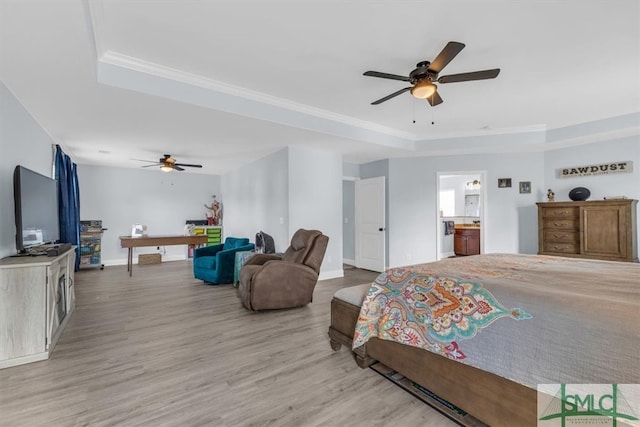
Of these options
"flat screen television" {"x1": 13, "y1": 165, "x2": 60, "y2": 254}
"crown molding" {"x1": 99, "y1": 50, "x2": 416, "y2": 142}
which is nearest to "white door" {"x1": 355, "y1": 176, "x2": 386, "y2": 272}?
"crown molding" {"x1": 99, "y1": 50, "x2": 416, "y2": 142}

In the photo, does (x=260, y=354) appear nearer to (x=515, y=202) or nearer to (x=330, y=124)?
(x=330, y=124)

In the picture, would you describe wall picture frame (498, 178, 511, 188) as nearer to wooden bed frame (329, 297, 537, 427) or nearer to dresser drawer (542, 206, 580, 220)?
dresser drawer (542, 206, 580, 220)

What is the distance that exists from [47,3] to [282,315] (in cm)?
332

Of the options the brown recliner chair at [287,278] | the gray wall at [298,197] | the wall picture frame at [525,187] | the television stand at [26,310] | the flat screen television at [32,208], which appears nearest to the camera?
the television stand at [26,310]

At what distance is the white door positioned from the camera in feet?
19.8

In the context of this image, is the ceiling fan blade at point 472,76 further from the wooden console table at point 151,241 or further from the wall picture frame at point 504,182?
the wooden console table at point 151,241

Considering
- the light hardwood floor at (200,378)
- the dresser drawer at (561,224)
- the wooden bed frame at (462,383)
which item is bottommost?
the light hardwood floor at (200,378)

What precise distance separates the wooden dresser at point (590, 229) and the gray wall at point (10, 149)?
23.1 ft

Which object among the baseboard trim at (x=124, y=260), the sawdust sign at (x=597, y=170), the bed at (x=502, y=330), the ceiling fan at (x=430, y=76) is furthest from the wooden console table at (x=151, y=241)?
the sawdust sign at (x=597, y=170)

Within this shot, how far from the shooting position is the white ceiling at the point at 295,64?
6.91ft

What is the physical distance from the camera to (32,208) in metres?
2.82

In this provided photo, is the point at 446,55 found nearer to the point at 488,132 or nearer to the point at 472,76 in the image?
the point at 472,76

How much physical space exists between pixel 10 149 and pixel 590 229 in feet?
24.6

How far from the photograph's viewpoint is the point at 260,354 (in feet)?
8.12
